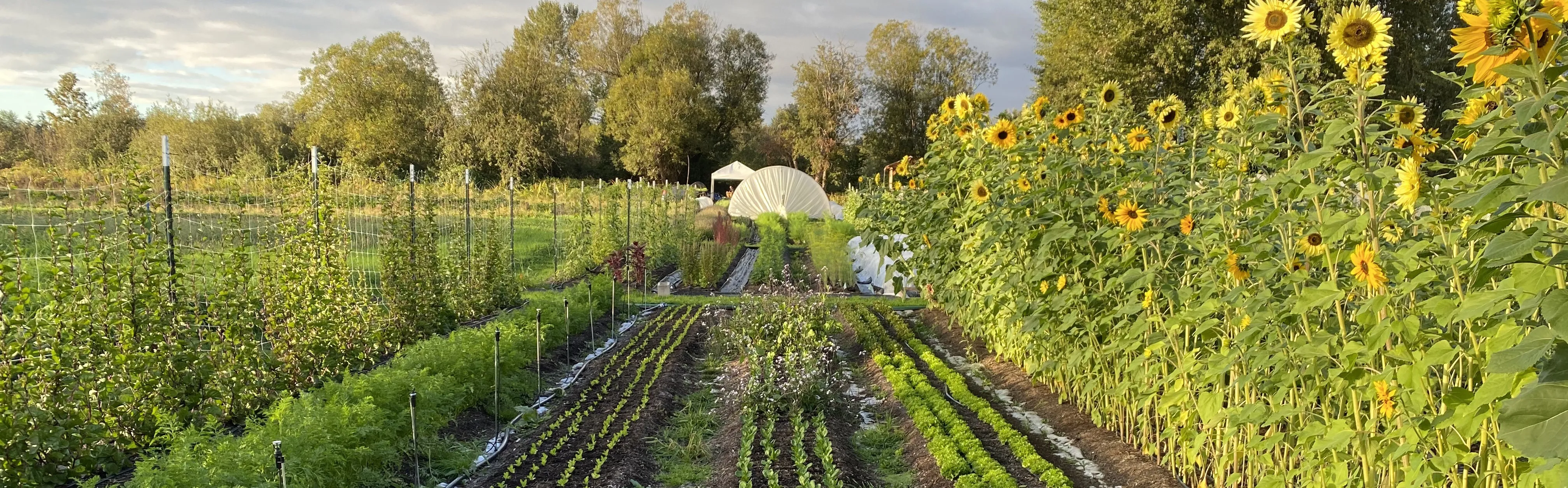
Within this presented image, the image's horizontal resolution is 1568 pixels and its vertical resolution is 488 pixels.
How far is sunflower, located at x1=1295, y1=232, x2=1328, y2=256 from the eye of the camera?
2375mm

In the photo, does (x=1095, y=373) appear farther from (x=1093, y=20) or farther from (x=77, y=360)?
(x=1093, y=20)

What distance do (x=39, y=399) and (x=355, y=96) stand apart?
94.7 ft

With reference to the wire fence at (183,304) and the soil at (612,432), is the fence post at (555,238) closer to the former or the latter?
the wire fence at (183,304)

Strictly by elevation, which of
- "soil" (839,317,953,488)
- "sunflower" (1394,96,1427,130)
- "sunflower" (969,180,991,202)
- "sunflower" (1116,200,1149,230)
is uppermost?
"sunflower" (1394,96,1427,130)

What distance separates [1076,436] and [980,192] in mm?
1608

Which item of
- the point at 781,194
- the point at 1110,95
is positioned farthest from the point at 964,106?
the point at 781,194

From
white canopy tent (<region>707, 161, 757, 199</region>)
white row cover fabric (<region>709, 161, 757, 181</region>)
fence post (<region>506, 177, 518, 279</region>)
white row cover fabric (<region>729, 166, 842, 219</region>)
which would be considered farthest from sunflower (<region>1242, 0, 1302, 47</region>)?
white row cover fabric (<region>709, 161, 757, 181</region>)

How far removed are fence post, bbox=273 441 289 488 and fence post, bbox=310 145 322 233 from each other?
9.59 feet

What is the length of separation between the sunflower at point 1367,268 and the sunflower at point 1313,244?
135 millimetres

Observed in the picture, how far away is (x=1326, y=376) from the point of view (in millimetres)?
2578

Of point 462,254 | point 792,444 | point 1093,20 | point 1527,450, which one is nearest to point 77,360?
point 792,444

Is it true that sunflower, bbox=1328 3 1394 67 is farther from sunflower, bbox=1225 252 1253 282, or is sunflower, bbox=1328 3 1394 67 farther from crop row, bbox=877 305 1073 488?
crop row, bbox=877 305 1073 488

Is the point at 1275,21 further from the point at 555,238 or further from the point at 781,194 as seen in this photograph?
the point at 781,194

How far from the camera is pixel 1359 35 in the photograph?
2.15m
